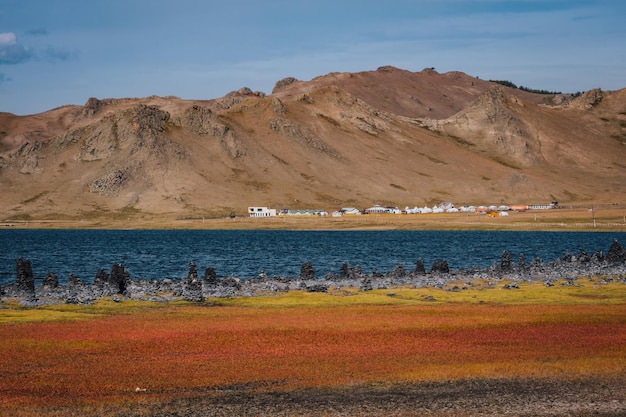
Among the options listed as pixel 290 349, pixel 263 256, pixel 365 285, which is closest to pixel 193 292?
pixel 365 285

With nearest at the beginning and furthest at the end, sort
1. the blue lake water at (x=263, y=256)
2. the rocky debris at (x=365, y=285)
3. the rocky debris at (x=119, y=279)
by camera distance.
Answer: the rocky debris at (x=119, y=279) < the rocky debris at (x=365, y=285) < the blue lake water at (x=263, y=256)

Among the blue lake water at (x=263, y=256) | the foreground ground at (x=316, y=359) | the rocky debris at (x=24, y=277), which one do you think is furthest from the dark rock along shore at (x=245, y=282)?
the blue lake water at (x=263, y=256)

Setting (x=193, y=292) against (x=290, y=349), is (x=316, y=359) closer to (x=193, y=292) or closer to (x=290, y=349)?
(x=290, y=349)

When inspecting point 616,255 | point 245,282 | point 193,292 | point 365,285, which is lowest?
point 616,255

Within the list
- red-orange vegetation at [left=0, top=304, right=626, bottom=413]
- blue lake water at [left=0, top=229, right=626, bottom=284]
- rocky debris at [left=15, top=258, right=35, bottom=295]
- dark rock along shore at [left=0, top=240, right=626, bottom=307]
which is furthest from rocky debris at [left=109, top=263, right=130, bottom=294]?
blue lake water at [left=0, top=229, right=626, bottom=284]

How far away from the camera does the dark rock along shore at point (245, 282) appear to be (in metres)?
53.9

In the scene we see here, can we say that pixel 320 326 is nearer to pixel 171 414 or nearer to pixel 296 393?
pixel 296 393

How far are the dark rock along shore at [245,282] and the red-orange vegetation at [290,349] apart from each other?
969 centimetres

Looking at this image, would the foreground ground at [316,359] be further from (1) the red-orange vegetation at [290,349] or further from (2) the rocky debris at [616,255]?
(2) the rocky debris at [616,255]

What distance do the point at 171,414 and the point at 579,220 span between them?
167 m

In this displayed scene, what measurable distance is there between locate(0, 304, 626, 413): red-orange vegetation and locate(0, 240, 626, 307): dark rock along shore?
9.69 m

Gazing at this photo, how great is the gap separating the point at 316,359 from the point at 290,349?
226 centimetres

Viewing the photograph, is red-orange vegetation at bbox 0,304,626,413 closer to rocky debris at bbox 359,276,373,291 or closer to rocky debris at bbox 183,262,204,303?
rocky debris at bbox 183,262,204,303

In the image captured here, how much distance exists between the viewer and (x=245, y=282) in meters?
65.6
